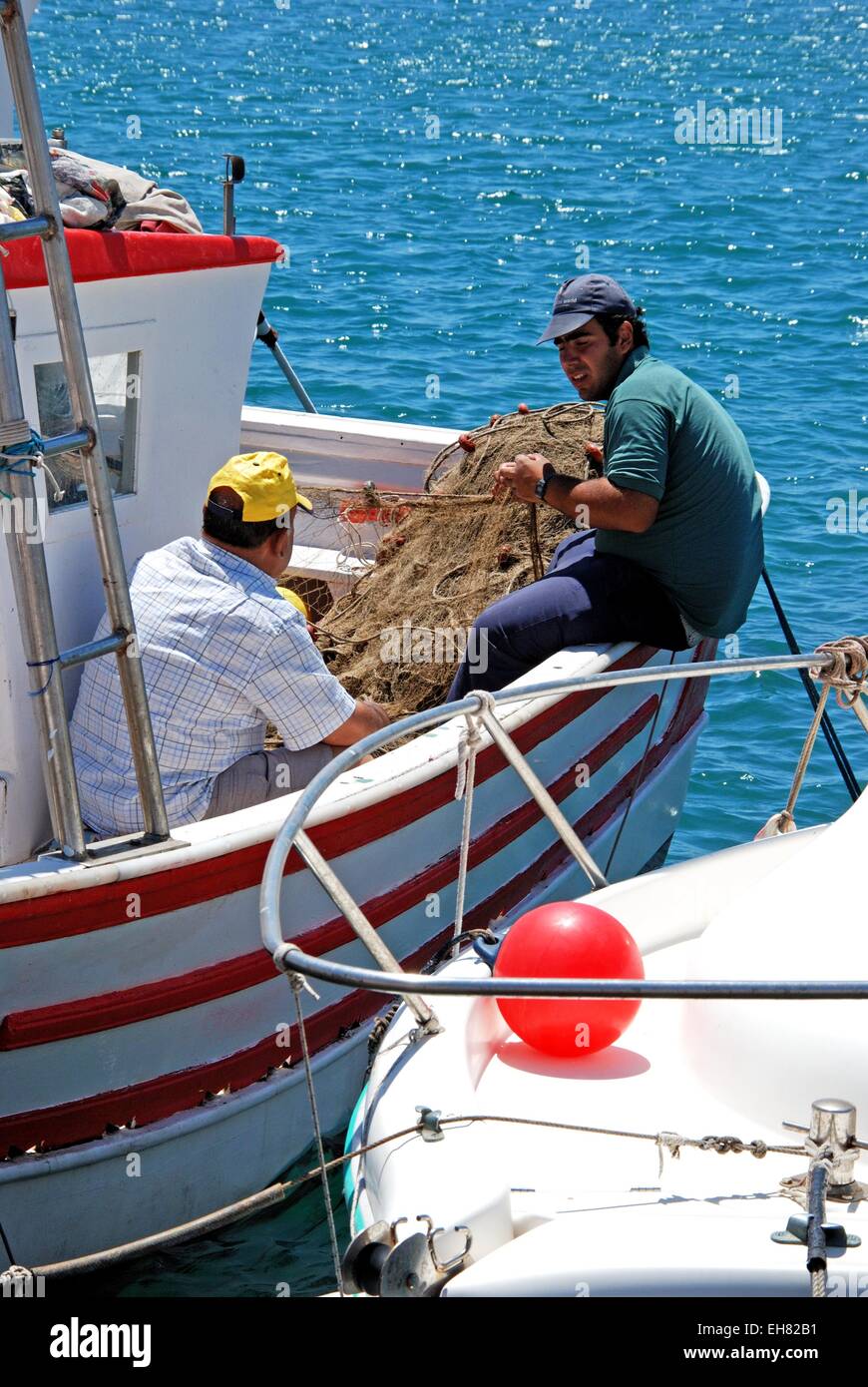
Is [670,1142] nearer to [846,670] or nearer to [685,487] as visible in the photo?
[846,670]

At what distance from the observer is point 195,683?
4629 mm

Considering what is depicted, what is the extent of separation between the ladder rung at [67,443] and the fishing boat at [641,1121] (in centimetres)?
99

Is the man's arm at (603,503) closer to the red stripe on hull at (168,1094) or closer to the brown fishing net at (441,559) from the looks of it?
the brown fishing net at (441,559)

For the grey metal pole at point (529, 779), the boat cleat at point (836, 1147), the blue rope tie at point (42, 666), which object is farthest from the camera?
the grey metal pole at point (529, 779)

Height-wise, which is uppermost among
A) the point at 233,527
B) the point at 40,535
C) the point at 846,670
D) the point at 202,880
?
the point at 40,535

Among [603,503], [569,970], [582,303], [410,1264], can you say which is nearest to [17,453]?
[569,970]

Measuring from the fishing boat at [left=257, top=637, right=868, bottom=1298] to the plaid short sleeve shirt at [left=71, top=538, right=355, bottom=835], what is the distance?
0.88 m

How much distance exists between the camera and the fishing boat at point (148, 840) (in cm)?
400

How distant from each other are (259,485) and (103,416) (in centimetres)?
60

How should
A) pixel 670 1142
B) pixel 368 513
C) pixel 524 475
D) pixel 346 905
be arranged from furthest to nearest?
pixel 368 513, pixel 524 475, pixel 346 905, pixel 670 1142

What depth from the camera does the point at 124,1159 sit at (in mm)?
4434

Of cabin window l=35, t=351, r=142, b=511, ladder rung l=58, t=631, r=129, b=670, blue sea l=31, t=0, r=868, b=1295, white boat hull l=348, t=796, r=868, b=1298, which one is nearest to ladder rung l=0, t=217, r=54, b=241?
cabin window l=35, t=351, r=142, b=511

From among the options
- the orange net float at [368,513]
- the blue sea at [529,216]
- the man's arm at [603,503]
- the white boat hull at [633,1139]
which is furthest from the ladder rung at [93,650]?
the orange net float at [368,513]
